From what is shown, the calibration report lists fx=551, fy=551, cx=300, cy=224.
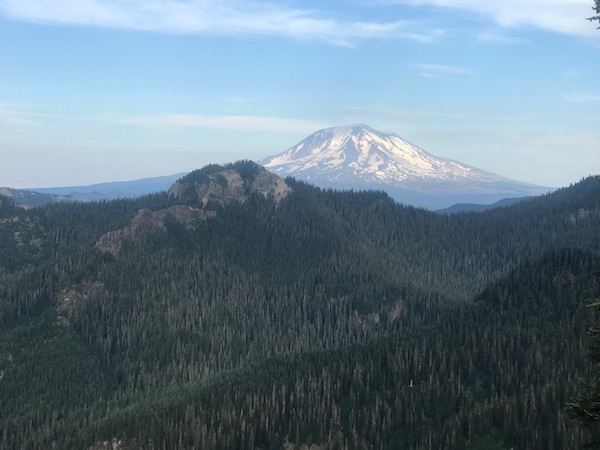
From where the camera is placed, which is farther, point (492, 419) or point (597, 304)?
point (492, 419)

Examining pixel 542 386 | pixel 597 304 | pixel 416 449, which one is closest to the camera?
pixel 597 304

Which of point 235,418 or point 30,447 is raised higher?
point 235,418

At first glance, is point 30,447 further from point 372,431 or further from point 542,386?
point 542,386

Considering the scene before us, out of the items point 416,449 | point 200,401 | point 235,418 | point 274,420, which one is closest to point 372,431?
point 416,449

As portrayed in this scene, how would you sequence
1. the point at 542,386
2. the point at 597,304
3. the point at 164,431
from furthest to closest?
1. the point at 164,431
2. the point at 542,386
3. the point at 597,304

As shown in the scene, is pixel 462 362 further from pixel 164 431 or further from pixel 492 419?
pixel 164 431

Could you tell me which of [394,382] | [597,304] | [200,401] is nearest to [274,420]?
[200,401]

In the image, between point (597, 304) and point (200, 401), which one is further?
point (200, 401)

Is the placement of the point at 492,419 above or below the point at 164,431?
above

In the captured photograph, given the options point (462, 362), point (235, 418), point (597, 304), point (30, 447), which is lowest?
point (30, 447)
